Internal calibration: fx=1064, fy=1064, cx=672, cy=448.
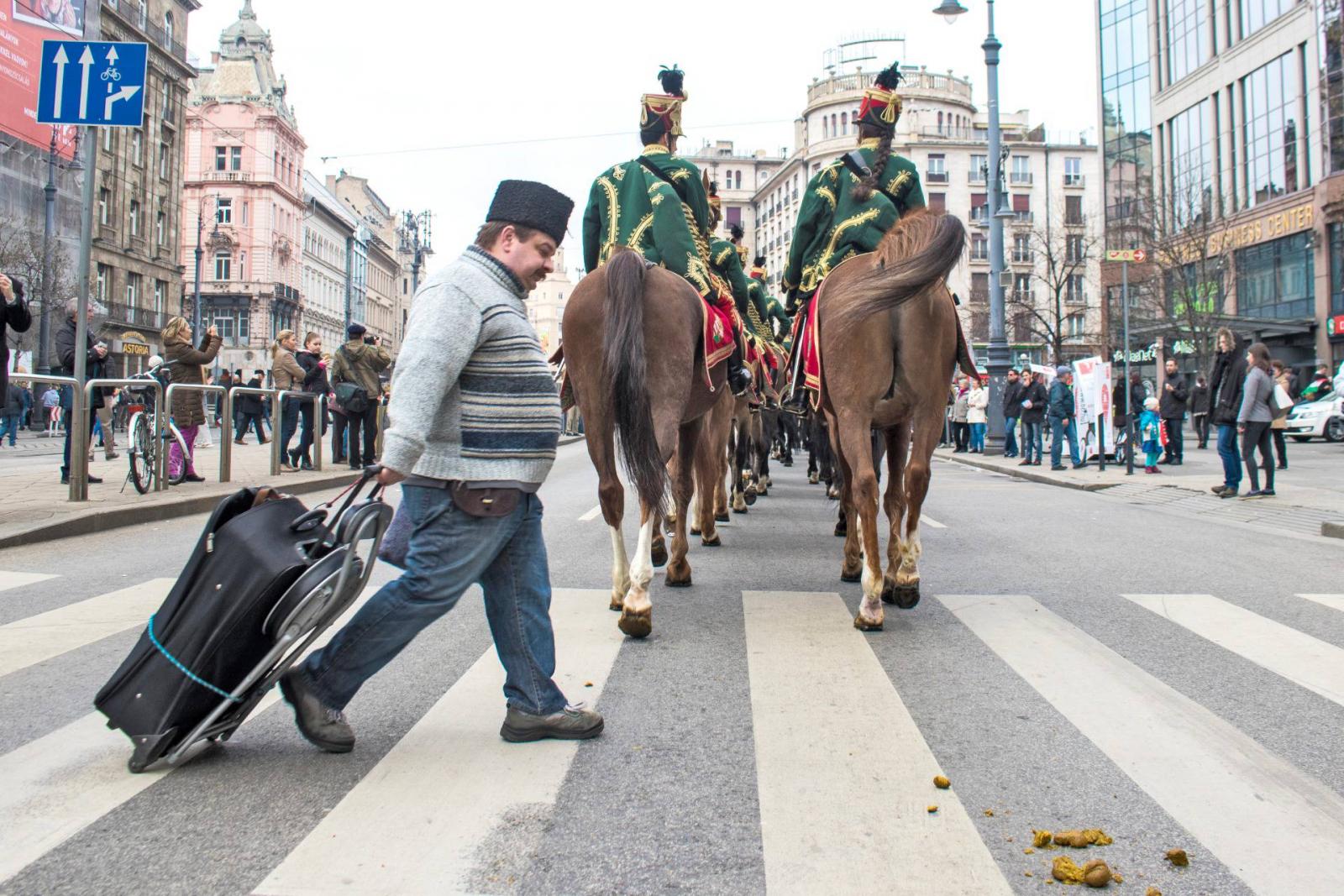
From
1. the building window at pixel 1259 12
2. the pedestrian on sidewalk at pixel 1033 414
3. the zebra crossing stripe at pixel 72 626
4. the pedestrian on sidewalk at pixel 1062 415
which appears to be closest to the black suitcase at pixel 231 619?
the zebra crossing stripe at pixel 72 626

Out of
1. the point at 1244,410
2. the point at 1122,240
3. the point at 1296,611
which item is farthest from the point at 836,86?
the point at 1296,611

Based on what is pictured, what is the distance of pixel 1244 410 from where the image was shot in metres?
12.0

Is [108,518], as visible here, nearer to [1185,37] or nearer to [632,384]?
[632,384]

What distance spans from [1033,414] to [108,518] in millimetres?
15596

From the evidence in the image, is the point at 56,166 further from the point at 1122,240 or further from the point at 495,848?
the point at 495,848

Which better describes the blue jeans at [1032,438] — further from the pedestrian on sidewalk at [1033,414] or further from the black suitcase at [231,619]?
the black suitcase at [231,619]

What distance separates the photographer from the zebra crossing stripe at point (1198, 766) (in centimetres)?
260

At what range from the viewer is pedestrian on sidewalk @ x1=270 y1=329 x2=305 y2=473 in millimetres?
14656


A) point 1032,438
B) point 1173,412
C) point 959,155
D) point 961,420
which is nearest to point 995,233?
point 961,420

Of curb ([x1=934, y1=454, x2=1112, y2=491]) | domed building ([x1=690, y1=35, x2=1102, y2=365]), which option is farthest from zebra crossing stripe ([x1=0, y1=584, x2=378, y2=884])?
domed building ([x1=690, y1=35, x2=1102, y2=365])

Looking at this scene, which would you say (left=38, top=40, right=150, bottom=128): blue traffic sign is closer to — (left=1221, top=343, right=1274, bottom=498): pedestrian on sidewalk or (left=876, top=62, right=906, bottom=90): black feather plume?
(left=876, top=62, right=906, bottom=90): black feather plume

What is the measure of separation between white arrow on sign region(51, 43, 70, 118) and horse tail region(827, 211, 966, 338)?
7.28 m

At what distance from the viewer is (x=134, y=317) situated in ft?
171

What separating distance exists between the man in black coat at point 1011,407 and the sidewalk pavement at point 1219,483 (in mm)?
486
